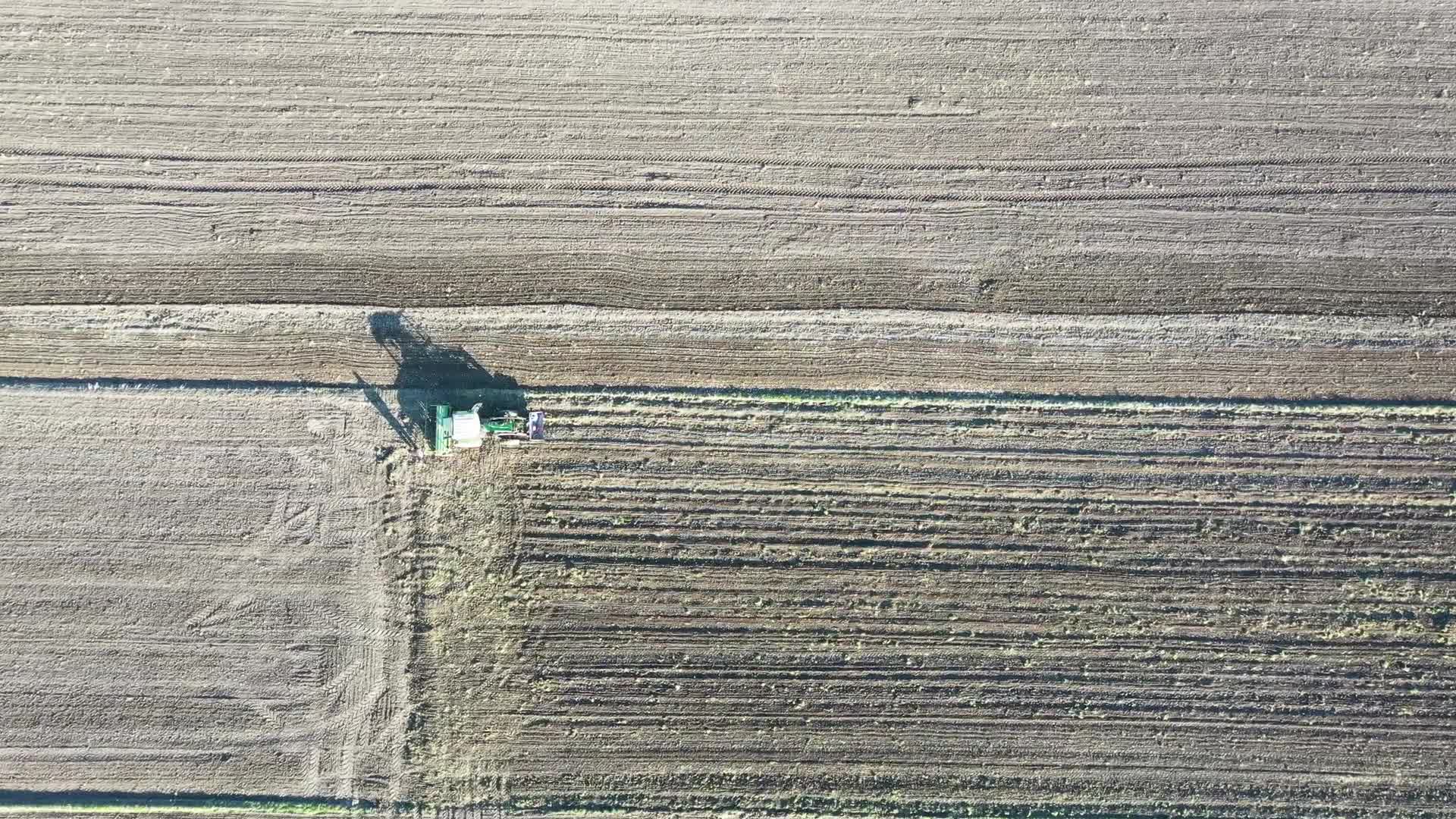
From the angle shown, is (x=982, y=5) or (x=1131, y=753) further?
(x=982, y=5)

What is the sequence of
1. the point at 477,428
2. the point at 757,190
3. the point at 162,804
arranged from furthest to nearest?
the point at 757,190
the point at 162,804
the point at 477,428

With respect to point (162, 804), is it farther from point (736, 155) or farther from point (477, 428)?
point (736, 155)

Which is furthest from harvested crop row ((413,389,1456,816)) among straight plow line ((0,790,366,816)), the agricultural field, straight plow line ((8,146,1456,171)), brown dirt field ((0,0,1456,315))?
straight plow line ((8,146,1456,171))

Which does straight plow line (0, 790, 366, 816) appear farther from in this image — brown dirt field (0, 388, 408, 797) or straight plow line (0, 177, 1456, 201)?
straight plow line (0, 177, 1456, 201)

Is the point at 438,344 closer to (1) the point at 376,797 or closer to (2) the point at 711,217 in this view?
(2) the point at 711,217

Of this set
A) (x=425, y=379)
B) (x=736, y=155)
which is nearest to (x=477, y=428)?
(x=425, y=379)

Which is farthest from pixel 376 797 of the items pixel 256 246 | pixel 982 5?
pixel 982 5
